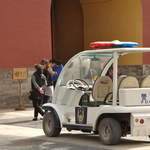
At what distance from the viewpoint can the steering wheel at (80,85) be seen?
11.0 m

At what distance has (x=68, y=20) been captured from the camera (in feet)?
83.4

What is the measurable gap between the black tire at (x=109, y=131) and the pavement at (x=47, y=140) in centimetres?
11

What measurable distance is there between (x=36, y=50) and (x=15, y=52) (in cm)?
84

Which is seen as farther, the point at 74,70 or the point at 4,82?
the point at 4,82

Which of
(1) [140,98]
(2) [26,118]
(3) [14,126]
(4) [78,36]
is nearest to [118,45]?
(1) [140,98]

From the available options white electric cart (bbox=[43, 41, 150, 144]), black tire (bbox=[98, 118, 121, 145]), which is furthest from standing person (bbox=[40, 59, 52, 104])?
black tire (bbox=[98, 118, 121, 145])

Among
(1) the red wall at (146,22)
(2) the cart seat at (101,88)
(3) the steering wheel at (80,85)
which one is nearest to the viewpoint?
(2) the cart seat at (101,88)

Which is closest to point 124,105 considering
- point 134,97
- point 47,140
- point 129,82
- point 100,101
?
point 134,97

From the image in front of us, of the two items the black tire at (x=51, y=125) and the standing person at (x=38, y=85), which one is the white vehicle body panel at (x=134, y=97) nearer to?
the black tire at (x=51, y=125)

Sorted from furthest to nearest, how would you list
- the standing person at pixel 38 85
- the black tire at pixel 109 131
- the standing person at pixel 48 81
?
the standing person at pixel 48 81, the standing person at pixel 38 85, the black tire at pixel 109 131

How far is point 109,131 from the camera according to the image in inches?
397

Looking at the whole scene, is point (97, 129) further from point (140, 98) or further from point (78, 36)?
point (78, 36)

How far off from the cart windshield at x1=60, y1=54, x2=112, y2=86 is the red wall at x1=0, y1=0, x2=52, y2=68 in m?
6.89

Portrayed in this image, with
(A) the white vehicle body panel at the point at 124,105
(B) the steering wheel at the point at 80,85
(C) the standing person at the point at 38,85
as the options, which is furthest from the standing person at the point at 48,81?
(A) the white vehicle body panel at the point at 124,105
